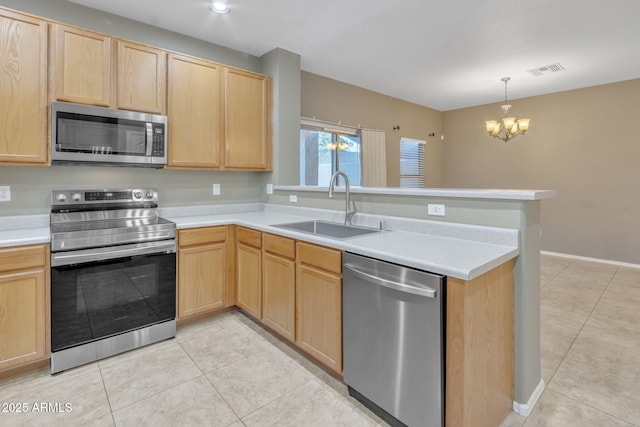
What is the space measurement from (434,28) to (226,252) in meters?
2.91

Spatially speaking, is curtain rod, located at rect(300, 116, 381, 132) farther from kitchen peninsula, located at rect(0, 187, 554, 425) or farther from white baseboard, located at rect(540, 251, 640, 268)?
white baseboard, located at rect(540, 251, 640, 268)

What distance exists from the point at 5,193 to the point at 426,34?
3.86 metres

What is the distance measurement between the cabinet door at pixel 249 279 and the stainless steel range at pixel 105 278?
548 mm

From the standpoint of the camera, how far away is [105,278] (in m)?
2.25

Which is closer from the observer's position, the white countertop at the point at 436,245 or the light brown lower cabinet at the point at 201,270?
the white countertop at the point at 436,245

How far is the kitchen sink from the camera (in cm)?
250

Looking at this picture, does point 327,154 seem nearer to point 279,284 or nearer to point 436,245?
point 279,284

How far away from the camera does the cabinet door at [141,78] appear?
255 centimetres

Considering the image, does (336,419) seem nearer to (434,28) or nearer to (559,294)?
(559,294)

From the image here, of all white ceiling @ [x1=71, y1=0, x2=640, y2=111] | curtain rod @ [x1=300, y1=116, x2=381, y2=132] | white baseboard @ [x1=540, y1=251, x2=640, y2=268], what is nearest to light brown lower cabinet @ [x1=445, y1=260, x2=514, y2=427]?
white ceiling @ [x1=71, y1=0, x2=640, y2=111]

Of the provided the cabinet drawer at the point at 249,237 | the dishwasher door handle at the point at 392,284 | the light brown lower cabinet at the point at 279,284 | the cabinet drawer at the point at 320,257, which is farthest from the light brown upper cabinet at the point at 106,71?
the dishwasher door handle at the point at 392,284

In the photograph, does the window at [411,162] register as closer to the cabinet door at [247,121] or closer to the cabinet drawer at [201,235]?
the cabinet door at [247,121]

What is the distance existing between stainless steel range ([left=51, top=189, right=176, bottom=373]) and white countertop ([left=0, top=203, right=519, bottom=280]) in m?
0.18

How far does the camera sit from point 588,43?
346cm
